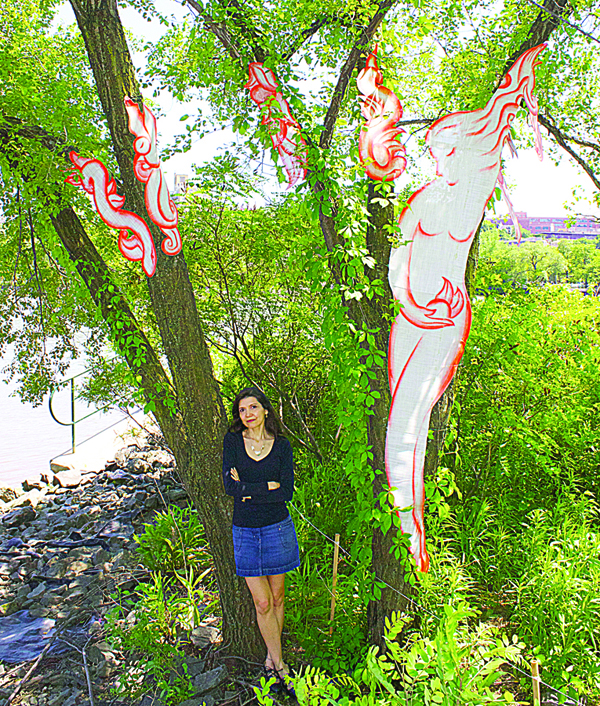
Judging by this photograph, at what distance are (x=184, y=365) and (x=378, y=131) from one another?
1572 millimetres

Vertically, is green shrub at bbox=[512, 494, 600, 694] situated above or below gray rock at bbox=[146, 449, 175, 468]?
above

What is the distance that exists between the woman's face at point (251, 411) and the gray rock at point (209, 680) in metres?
1.28

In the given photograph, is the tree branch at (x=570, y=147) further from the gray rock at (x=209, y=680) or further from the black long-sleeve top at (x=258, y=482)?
the gray rock at (x=209, y=680)

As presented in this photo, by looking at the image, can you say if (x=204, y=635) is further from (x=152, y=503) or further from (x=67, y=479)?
(x=67, y=479)

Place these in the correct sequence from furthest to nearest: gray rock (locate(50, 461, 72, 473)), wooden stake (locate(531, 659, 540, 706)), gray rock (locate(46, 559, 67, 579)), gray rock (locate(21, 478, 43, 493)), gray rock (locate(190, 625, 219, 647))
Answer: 1. gray rock (locate(50, 461, 72, 473))
2. gray rock (locate(21, 478, 43, 493))
3. gray rock (locate(46, 559, 67, 579))
4. gray rock (locate(190, 625, 219, 647))
5. wooden stake (locate(531, 659, 540, 706))

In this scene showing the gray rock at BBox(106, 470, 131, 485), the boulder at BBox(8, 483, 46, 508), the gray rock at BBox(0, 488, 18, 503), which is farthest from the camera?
the gray rock at BBox(106, 470, 131, 485)

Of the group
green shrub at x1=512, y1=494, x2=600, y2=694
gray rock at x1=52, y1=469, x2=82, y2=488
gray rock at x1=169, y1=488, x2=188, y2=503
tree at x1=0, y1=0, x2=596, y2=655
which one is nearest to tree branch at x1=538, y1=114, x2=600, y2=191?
tree at x1=0, y1=0, x2=596, y2=655

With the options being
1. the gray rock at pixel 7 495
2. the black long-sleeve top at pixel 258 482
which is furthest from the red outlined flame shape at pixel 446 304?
the gray rock at pixel 7 495

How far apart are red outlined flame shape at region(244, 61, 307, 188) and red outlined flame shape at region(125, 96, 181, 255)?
58cm

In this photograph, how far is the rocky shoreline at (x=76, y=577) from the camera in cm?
281

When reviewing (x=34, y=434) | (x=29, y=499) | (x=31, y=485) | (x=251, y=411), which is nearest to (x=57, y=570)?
(x=29, y=499)

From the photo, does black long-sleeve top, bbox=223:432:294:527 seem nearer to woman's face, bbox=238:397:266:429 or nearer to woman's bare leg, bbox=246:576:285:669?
woman's face, bbox=238:397:266:429

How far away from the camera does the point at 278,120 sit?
2.62m

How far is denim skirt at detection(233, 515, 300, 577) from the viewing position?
103 inches
